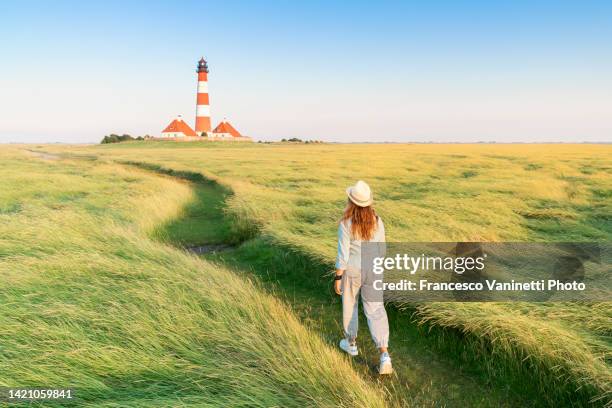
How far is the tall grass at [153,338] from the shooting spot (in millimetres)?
3750

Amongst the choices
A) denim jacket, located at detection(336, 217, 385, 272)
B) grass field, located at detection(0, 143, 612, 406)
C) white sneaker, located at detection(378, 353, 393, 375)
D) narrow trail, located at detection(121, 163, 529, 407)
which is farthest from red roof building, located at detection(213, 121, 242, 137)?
white sneaker, located at detection(378, 353, 393, 375)

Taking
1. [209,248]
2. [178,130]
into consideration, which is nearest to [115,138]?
[178,130]

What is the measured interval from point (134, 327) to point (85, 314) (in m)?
0.77

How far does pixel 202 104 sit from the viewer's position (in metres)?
82.4

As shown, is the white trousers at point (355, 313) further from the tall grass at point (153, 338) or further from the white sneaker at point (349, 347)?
the tall grass at point (153, 338)

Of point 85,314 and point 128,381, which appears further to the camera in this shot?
point 85,314

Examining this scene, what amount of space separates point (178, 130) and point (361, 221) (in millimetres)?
86833

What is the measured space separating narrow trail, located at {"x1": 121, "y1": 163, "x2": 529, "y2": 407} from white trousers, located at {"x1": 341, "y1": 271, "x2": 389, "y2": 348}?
0.39m

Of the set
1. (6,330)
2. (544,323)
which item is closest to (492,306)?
(544,323)

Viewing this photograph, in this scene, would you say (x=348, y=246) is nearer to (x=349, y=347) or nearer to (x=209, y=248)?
(x=349, y=347)

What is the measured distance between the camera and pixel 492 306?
548 cm

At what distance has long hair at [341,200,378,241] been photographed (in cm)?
484

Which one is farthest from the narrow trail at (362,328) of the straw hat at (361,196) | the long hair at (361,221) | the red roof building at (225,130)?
the red roof building at (225,130)

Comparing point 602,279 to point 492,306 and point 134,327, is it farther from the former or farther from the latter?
point 134,327
